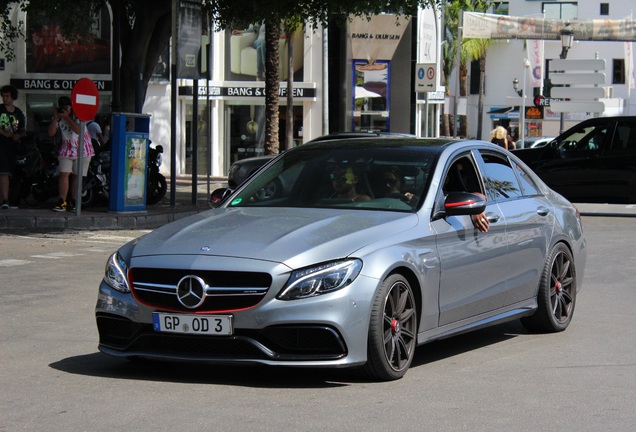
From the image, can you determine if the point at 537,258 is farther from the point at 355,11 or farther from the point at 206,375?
the point at 355,11

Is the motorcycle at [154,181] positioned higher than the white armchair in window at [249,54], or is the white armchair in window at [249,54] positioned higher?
the white armchair in window at [249,54]

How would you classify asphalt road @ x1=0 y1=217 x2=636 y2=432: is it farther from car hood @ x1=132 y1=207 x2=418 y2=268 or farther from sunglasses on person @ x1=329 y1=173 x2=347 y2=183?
sunglasses on person @ x1=329 y1=173 x2=347 y2=183

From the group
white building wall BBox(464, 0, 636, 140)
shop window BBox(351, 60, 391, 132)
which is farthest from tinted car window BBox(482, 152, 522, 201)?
white building wall BBox(464, 0, 636, 140)

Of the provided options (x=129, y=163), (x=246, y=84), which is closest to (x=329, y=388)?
(x=129, y=163)

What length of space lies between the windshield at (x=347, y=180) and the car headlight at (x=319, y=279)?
104 centimetres

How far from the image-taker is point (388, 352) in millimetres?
6859

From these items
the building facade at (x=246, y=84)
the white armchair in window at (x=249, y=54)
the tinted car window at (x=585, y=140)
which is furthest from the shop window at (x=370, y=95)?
the tinted car window at (x=585, y=140)

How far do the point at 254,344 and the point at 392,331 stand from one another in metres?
0.89

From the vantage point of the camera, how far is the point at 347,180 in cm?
781

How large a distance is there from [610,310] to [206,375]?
183 inches

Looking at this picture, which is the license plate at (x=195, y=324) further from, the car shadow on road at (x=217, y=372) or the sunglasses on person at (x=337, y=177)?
the sunglasses on person at (x=337, y=177)

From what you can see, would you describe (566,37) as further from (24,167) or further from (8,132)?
(8,132)

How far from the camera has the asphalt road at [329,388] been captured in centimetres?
584

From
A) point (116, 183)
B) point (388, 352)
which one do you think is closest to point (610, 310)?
point (388, 352)
